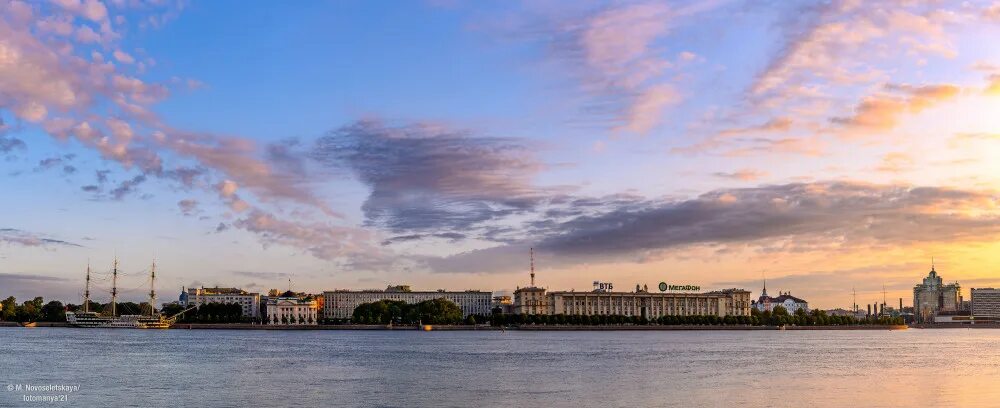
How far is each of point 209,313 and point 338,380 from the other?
152877 mm

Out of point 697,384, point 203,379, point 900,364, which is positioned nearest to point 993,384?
point 697,384

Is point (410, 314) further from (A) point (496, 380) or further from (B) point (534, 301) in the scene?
(A) point (496, 380)

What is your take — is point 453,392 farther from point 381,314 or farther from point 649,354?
point 381,314

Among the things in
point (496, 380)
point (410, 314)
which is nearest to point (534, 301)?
point (410, 314)

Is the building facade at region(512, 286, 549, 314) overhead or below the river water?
overhead

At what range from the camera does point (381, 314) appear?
18050 cm

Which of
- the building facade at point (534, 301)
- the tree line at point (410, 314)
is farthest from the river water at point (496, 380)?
the building facade at point (534, 301)

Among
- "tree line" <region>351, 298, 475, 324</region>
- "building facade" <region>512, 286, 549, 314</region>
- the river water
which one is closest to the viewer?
the river water

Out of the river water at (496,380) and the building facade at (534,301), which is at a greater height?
the building facade at (534,301)

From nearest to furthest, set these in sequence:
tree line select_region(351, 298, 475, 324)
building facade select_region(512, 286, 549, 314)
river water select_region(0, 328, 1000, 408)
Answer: river water select_region(0, 328, 1000, 408) < tree line select_region(351, 298, 475, 324) < building facade select_region(512, 286, 549, 314)

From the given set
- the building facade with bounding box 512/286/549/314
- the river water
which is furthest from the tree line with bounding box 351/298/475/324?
the river water

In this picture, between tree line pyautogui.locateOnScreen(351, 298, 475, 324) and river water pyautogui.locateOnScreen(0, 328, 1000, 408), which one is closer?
river water pyautogui.locateOnScreen(0, 328, 1000, 408)

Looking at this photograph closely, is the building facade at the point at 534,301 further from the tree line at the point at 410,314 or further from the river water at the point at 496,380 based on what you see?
the river water at the point at 496,380

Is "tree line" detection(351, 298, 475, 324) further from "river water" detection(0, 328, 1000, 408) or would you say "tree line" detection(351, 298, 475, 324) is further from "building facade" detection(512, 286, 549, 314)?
"river water" detection(0, 328, 1000, 408)
